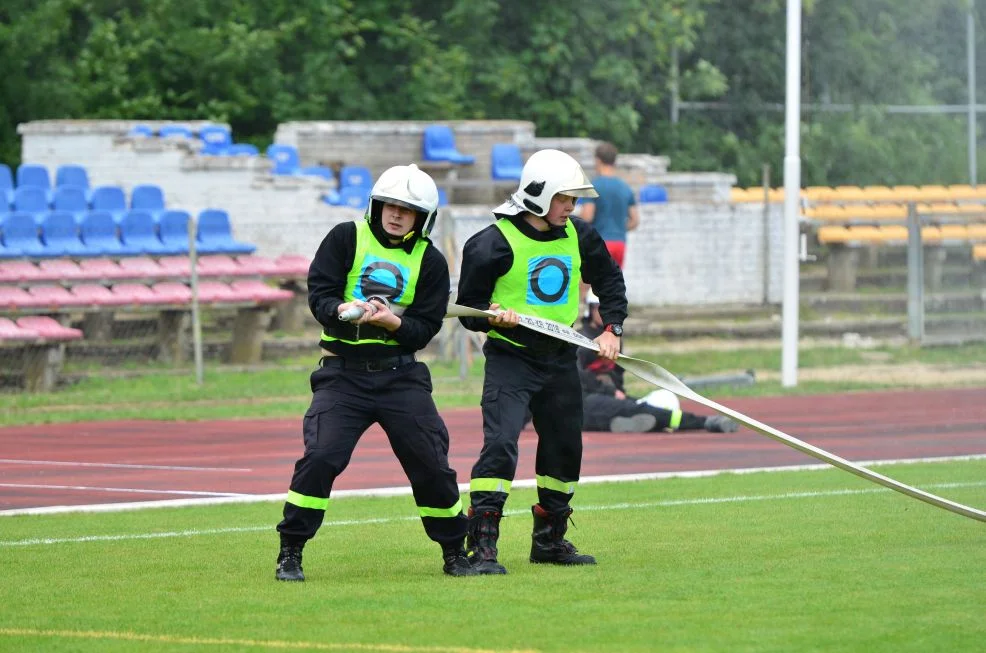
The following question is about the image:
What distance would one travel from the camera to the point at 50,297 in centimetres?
2019

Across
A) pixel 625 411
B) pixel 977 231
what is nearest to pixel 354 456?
pixel 625 411

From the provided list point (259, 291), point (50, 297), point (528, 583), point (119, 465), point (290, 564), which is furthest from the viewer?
point (259, 291)

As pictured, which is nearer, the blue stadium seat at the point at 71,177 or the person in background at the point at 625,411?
the person in background at the point at 625,411

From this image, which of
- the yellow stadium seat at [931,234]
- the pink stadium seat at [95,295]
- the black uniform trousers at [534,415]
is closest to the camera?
the black uniform trousers at [534,415]

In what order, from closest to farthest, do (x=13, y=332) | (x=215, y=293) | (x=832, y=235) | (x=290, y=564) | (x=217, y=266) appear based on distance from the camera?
1. (x=290, y=564)
2. (x=13, y=332)
3. (x=215, y=293)
4. (x=217, y=266)
5. (x=832, y=235)

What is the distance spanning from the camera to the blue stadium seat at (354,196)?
1050 inches

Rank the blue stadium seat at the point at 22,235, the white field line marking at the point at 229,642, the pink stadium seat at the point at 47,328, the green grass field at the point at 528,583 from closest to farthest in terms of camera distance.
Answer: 1. the white field line marking at the point at 229,642
2. the green grass field at the point at 528,583
3. the pink stadium seat at the point at 47,328
4. the blue stadium seat at the point at 22,235

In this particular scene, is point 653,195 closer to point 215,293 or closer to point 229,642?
point 215,293

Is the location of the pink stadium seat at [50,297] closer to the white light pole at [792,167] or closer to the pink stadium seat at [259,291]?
the pink stadium seat at [259,291]

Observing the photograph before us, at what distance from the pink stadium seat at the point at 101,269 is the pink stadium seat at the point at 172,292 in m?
0.47

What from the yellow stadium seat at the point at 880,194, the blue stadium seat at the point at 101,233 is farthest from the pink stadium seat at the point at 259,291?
the yellow stadium seat at the point at 880,194

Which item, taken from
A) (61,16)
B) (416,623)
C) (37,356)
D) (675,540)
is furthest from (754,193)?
Answer: (416,623)

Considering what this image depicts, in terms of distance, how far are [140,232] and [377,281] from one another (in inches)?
574

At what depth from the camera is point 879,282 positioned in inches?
1099
